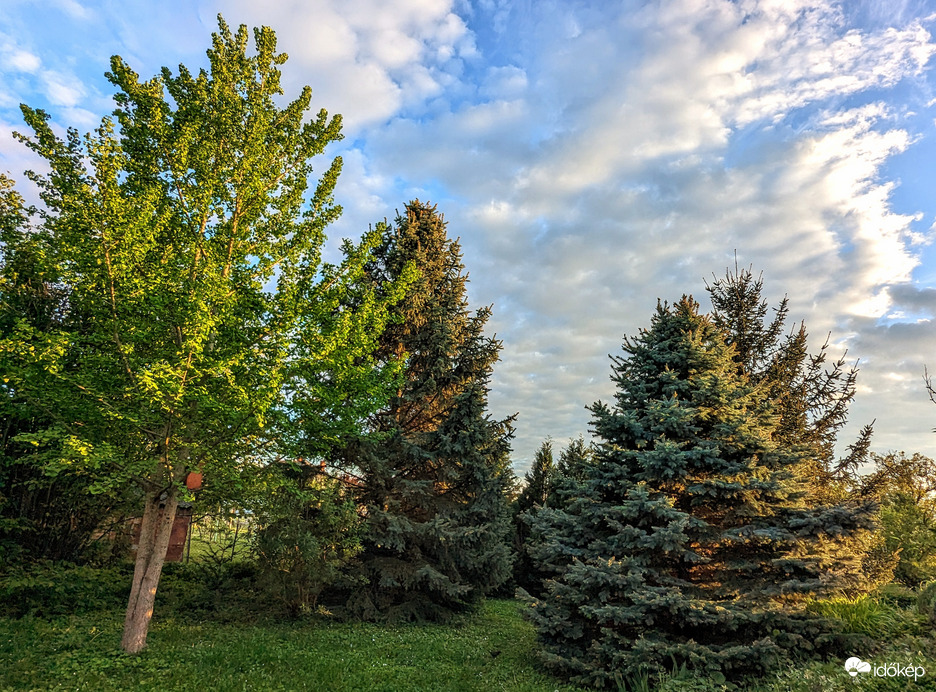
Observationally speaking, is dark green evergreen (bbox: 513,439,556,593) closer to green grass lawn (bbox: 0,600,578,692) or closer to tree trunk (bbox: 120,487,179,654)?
green grass lawn (bbox: 0,600,578,692)

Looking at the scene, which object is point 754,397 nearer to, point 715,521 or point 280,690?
point 715,521

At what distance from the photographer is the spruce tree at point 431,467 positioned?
14.5 meters

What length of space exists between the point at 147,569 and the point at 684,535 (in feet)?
36.0

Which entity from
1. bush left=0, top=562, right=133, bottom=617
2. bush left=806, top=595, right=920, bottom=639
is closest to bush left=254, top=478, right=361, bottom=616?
bush left=0, top=562, right=133, bottom=617

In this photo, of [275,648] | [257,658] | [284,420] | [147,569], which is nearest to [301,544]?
[275,648]

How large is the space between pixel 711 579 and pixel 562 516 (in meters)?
3.28

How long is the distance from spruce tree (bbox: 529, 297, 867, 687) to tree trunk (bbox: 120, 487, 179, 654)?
8.09 metres

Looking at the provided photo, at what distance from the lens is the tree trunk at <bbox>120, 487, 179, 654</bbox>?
898 centimetres

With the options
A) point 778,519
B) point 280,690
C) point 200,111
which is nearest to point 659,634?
point 778,519

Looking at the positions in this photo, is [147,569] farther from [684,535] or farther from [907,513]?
[907,513]

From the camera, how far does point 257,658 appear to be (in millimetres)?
9367

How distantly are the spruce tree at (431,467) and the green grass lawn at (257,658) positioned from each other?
1.86 meters

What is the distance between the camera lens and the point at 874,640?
8.09 m

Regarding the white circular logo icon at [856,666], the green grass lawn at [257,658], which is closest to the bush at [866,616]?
the white circular logo icon at [856,666]
